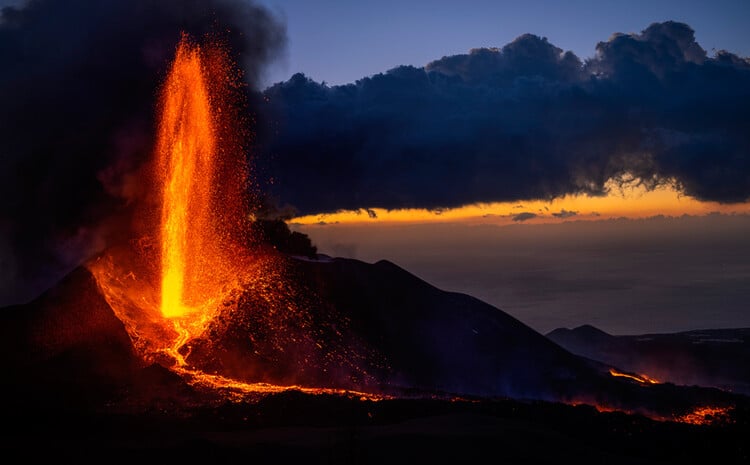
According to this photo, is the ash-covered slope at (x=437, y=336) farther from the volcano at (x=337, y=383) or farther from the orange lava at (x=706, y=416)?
the orange lava at (x=706, y=416)

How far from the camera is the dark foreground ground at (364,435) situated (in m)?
29.5

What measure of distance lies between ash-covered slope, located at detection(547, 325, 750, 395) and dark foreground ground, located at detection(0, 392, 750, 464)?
4303cm

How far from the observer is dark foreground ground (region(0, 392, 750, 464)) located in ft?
→ 96.8

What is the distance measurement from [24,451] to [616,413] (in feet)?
90.2

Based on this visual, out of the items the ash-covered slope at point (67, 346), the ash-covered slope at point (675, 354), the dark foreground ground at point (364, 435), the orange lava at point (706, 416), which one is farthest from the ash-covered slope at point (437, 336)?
the ash-covered slope at point (675, 354)

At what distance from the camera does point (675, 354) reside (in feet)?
287

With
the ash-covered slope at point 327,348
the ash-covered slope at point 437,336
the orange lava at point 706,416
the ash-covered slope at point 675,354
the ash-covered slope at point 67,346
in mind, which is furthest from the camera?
the ash-covered slope at point 675,354

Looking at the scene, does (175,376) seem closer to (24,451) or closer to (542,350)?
(24,451)

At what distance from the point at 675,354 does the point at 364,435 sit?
6562cm

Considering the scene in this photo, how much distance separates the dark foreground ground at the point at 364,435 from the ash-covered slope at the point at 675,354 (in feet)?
141

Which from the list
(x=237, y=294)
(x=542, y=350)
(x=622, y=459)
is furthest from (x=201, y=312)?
(x=622, y=459)

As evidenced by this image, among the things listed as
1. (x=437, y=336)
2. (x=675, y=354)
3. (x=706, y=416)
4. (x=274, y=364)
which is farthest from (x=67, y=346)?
(x=675, y=354)

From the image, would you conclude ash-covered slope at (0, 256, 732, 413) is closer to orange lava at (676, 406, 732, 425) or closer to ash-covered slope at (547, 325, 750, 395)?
orange lava at (676, 406, 732, 425)

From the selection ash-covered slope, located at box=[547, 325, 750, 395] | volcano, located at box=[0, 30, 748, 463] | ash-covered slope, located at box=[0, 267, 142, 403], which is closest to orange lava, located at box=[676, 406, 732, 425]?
volcano, located at box=[0, 30, 748, 463]
